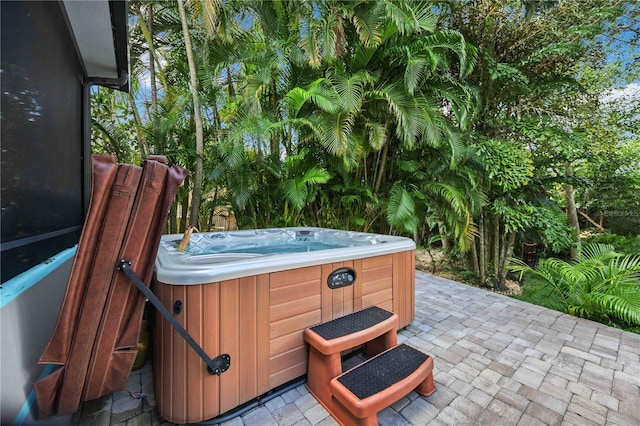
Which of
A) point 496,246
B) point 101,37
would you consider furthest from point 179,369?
point 496,246

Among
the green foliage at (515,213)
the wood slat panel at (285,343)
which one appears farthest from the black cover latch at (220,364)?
the green foliage at (515,213)

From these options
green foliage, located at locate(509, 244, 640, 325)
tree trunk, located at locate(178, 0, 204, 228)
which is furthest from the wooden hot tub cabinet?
tree trunk, located at locate(178, 0, 204, 228)

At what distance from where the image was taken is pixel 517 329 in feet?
8.29

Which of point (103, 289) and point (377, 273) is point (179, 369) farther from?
point (377, 273)

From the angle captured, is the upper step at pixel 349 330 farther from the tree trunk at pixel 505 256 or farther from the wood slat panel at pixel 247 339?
the tree trunk at pixel 505 256

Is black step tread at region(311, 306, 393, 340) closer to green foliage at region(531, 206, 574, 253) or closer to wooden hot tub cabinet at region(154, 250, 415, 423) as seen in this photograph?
wooden hot tub cabinet at region(154, 250, 415, 423)

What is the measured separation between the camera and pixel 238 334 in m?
1.43

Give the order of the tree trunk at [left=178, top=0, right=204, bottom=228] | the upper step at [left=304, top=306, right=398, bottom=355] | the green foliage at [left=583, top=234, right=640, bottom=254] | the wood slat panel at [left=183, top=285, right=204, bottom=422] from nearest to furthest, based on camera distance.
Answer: the wood slat panel at [left=183, top=285, right=204, bottom=422]
the upper step at [left=304, top=306, right=398, bottom=355]
the tree trunk at [left=178, top=0, right=204, bottom=228]
the green foliage at [left=583, top=234, right=640, bottom=254]

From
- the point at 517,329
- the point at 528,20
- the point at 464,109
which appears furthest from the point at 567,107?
the point at 517,329

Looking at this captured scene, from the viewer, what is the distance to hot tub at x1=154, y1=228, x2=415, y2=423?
1.32 m

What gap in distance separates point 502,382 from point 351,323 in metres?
1.06

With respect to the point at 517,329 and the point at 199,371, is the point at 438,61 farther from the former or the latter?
the point at 199,371

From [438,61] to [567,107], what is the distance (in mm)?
2439

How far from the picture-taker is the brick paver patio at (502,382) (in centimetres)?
145
